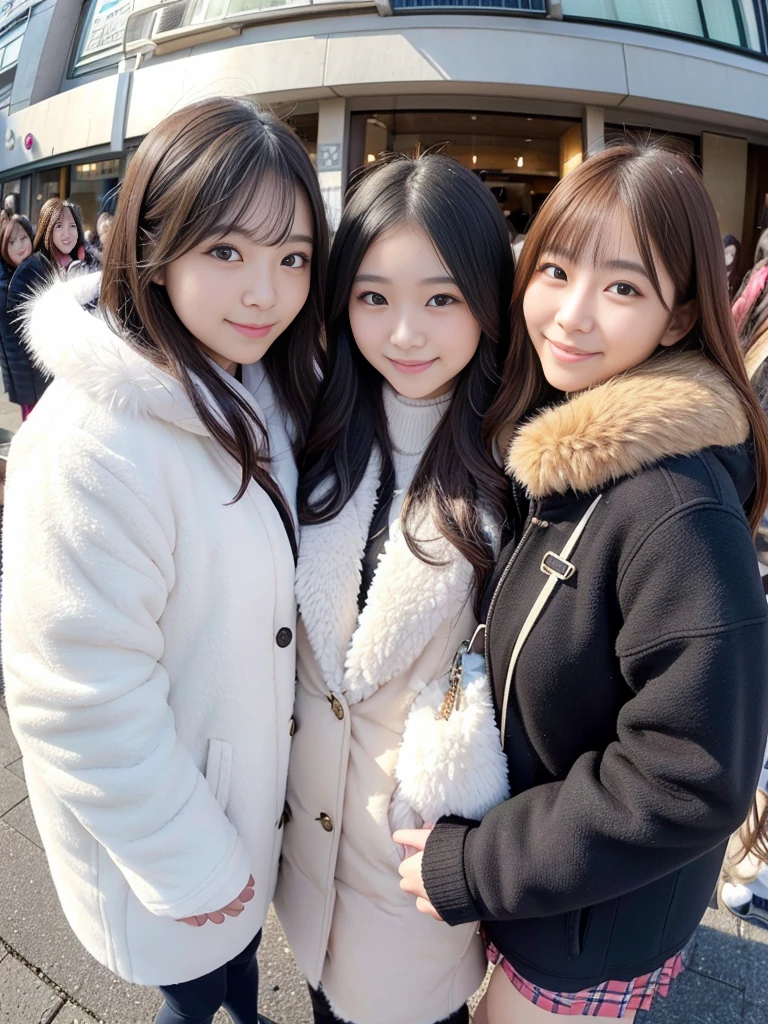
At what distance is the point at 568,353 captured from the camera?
122 centimetres

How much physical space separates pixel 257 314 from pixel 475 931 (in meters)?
1.40

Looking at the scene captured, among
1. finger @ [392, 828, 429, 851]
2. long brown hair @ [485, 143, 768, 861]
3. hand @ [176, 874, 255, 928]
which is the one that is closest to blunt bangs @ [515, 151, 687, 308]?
long brown hair @ [485, 143, 768, 861]

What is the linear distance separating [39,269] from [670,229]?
542cm

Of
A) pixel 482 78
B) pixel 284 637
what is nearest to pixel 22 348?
pixel 284 637

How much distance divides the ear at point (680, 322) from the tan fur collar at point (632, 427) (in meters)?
0.08

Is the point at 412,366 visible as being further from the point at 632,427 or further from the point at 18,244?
the point at 18,244

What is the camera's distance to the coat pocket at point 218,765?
1.25 m

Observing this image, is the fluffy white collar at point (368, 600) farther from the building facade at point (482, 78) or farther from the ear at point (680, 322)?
the building facade at point (482, 78)

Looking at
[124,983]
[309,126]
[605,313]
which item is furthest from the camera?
[309,126]

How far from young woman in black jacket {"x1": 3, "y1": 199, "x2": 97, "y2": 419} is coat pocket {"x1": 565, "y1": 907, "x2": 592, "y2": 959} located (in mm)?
4828

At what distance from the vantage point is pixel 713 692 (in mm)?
888

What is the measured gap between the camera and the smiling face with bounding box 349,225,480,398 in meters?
1.38

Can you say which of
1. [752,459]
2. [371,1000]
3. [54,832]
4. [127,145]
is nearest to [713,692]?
[752,459]

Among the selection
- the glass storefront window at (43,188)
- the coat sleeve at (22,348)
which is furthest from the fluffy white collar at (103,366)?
the glass storefront window at (43,188)
